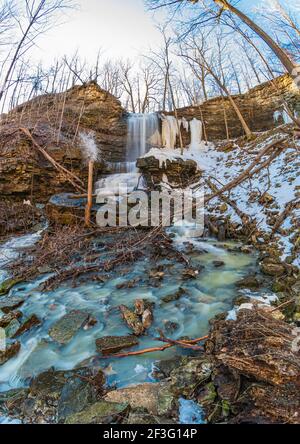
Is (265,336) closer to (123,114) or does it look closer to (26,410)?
(26,410)

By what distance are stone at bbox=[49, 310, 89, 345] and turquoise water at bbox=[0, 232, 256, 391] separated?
0.27 feet

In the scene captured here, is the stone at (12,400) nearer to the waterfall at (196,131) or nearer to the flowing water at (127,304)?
the flowing water at (127,304)

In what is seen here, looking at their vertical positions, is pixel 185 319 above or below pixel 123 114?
below

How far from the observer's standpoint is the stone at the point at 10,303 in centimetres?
400

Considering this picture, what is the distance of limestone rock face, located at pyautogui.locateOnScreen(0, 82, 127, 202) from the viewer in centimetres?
1003

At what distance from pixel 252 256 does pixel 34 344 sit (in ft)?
15.3

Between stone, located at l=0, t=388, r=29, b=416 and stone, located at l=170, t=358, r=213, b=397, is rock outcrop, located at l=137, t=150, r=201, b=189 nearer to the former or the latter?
stone, located at l=170, t=358, r=213, b=397

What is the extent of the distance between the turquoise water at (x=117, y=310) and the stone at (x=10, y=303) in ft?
0.39

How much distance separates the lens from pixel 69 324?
354cm

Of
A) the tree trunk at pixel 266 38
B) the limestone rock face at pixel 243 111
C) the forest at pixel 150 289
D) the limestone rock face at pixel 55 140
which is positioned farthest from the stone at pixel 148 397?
the limestone rock face at pixel 243 111

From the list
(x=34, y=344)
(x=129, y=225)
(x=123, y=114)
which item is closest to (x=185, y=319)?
(x=34, y=344)

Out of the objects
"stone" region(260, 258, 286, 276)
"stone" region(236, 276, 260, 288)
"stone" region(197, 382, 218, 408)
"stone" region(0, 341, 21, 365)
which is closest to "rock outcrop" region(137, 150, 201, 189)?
"stone" region(260, 258, 286, 276)

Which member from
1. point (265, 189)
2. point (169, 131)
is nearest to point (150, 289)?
point (265, 189)

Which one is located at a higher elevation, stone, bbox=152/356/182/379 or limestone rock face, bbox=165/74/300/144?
limestone rock face, bbox=165/74/300/144
